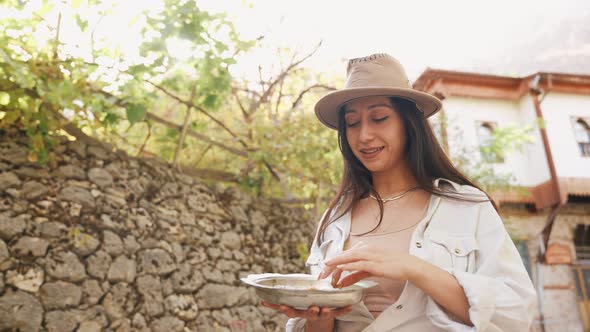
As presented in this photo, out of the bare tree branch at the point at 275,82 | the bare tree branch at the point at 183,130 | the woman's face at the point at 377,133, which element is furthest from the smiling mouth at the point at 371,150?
the bare tree branch at the point at 275,82

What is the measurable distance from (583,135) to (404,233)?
41.7ft

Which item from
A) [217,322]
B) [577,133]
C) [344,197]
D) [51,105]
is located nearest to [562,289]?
[577,133]

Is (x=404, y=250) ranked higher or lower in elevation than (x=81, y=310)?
higher

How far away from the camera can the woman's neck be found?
1.59m

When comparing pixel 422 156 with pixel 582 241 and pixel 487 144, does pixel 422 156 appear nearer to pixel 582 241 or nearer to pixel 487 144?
pixel 487 144

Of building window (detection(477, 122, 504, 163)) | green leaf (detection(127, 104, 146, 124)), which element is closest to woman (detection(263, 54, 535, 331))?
green leaf (detection(127, 104, 146, 124))

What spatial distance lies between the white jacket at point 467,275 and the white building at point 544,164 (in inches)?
333

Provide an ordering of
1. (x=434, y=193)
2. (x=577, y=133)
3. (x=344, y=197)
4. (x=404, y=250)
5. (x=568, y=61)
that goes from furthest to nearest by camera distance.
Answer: (x=568, y=61)
(x=577, y=133)
(x=344, y=197)
(x=434, y=193)
(x=404, y=250)

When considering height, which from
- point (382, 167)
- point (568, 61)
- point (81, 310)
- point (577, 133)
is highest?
point (568, 61)

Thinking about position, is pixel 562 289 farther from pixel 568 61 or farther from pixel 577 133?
pixel 568 61

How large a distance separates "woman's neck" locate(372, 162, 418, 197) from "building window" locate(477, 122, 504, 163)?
8.04 metres

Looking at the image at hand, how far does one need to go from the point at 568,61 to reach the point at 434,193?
4182cm

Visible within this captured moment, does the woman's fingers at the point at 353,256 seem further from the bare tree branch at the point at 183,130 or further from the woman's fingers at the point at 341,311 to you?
the bare tree branch at the point at 183,130

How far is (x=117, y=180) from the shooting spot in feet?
11.8
